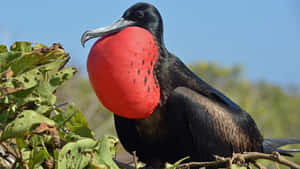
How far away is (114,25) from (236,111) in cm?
107

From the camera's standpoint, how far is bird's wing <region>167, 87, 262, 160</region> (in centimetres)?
247

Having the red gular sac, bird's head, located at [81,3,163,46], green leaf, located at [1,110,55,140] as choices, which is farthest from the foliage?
bird's head, located at [81,3,163,46]

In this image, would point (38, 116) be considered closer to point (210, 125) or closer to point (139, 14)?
point (139, 14)

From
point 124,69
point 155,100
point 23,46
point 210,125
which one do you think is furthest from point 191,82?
point 23,46

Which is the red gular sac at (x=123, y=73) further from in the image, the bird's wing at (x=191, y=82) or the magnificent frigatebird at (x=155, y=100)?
the bird's wing at (x=191, y=82)

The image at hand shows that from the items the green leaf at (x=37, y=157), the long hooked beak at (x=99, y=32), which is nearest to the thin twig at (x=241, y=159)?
the green leaf at (x=37, y=157)

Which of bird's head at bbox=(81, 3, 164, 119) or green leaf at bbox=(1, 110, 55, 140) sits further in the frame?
bird's head at bbox=(81, 3, 164, 119)

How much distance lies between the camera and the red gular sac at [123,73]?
2.04 meters

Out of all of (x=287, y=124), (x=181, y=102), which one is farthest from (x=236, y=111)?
(x=287, y=124)

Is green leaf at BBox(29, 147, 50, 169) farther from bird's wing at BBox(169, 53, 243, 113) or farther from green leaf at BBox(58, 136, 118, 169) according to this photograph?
bird's wing at BBox(169, 53, 243, 113)

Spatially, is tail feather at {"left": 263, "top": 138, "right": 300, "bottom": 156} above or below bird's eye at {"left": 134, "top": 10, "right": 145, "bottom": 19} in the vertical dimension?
below

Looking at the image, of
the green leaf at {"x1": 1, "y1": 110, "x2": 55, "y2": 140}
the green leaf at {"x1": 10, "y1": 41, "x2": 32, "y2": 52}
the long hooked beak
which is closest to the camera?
the green leaf at {"x1": 1, "y1": 110, "x2": 55, "y2": 140}

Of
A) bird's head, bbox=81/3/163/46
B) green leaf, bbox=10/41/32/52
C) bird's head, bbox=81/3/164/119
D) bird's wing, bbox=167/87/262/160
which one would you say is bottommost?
bird's wing, bbox=167/87/262/160

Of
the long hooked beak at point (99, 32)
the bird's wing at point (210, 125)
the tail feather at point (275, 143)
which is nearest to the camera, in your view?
the long hooked beak at point (99, 32)
